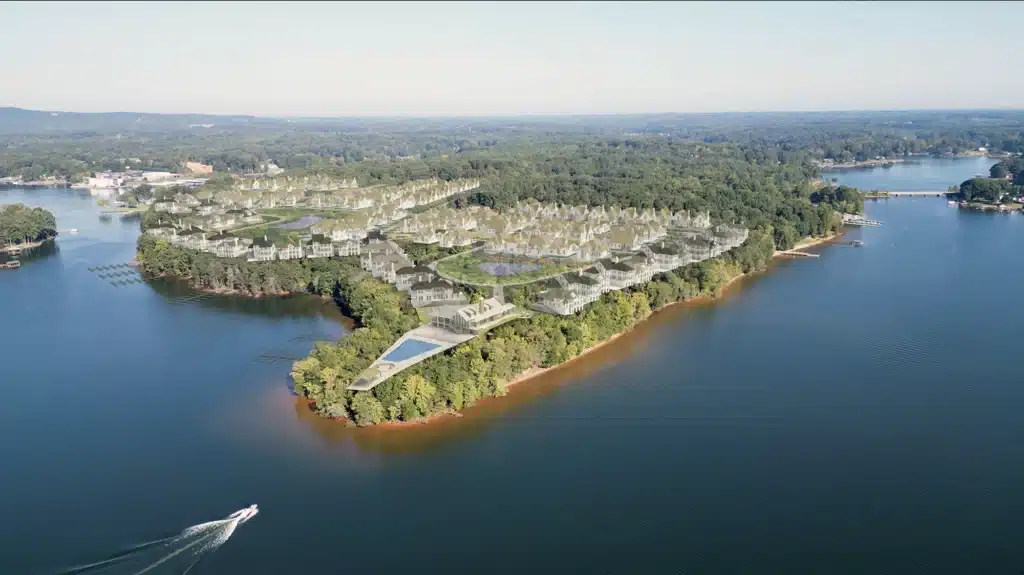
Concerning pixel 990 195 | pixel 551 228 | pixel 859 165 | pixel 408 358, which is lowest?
pixel 408 358

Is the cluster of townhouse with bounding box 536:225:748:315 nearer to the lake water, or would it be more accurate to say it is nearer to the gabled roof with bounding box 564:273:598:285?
the gabled roof with bounding box 564:273:598:285

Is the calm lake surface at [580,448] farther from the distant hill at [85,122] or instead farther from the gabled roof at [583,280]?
the distant hill at [85,122]

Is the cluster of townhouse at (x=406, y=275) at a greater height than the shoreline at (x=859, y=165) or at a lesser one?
lesser

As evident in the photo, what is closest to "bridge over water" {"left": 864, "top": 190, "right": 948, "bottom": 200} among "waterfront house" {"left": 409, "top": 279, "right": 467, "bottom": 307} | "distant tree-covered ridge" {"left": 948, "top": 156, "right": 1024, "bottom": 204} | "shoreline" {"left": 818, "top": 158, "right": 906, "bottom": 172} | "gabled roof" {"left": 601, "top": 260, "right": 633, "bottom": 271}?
"distant tree-covered ridge" {"left": 948, "top": 156, "right": 1024, "bottom": 204}

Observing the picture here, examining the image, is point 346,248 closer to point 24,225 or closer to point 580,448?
point 580,448

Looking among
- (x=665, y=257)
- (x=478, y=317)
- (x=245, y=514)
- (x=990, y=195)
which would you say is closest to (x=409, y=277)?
(x=478, y=317)

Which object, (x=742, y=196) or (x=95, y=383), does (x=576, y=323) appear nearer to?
(x=95, y=383)

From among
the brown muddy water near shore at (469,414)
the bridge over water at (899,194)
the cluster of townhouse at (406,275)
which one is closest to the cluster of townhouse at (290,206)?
the cluster of townhouse at (406,275)
